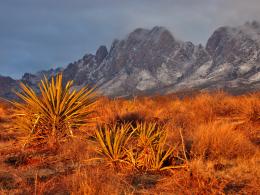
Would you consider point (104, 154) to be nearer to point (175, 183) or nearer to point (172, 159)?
point (172, 159)

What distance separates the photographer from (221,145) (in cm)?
756

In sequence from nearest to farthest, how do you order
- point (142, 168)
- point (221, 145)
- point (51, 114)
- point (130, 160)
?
point (142, 168)
point (130, 160)
point (221, 145)
point (51, 114)

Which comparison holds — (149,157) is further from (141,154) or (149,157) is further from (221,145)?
(221,145)

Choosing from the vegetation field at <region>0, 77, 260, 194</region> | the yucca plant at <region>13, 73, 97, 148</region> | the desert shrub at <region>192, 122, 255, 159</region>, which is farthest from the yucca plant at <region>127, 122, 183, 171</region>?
the yucca plant at <region>13, 73, 97, 148</region>

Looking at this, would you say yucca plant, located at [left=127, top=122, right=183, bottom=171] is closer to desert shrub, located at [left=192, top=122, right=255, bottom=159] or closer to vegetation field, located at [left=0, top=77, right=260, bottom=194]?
vegetation field, located at [left=0, top=77, right=260, bottom=194]

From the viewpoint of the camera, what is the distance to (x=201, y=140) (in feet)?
25.5

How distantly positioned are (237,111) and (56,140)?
577 centimetres

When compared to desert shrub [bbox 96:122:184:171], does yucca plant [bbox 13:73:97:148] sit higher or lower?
higher

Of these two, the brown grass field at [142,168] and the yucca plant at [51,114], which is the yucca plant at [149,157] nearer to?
the brown grass field at [142,168]

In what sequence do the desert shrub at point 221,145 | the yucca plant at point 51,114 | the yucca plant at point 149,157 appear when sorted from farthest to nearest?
the yucca plant at point 51,114
the desert shrub at point 221,145
the yucca plant at point 149,157

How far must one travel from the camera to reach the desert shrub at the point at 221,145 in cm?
743

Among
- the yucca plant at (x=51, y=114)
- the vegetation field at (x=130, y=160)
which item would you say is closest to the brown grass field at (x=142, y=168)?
the vegetation field at (x=130, y=160)

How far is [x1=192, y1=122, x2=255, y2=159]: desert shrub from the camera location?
7.43 metres

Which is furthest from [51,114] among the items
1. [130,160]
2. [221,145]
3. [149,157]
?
[221,145]
